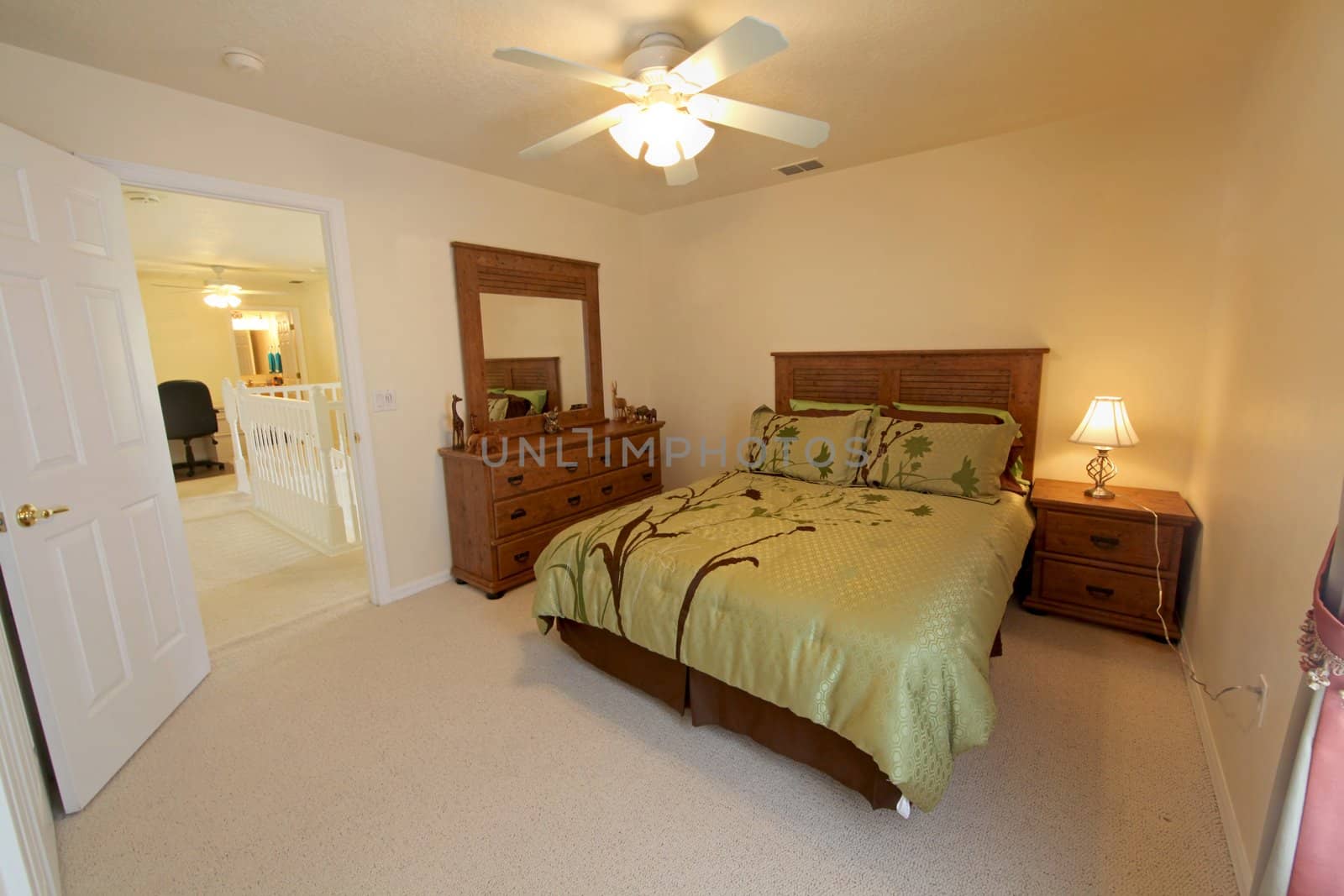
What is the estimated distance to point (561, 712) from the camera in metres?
2.11

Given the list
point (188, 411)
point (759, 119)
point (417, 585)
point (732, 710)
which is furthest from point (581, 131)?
point (188, 411)

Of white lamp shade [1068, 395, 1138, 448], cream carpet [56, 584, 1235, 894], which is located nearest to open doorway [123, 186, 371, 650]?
cream carpet [56, 584, 1235, 894]

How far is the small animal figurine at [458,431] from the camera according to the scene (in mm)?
3213

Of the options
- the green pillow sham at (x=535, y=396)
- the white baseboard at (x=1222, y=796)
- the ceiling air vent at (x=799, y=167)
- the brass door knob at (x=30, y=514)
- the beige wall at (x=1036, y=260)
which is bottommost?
the white baseboard at (x=1222, y=796)

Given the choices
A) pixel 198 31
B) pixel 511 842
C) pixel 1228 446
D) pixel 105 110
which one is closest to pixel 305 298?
pixel 105 110

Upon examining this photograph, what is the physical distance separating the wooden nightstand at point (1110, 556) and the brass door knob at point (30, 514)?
147 inches

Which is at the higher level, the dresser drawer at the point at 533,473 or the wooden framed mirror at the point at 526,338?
the wooden framed mirror at the point at 526,338

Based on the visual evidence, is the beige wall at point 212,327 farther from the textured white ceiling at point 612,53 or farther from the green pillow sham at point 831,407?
the green pillow sham at point 831,407

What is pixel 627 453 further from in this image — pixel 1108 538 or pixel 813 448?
pixel 1108 538

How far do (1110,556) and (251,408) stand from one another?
6.03 m

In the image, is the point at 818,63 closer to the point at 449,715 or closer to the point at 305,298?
the point at 449,715

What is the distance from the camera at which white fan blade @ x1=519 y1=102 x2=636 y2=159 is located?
1.93 metres

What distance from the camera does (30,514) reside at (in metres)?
1.59

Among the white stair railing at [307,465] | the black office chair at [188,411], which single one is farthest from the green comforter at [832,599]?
the black office chair at [188,411]
